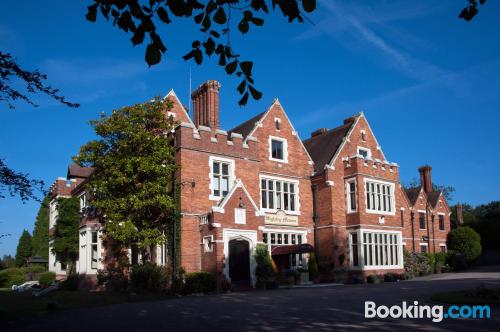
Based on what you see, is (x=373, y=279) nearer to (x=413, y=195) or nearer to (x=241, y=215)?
(x=241, y=215)

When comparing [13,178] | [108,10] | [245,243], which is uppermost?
[108,10]

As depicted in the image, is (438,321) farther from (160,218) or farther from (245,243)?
(160,218)

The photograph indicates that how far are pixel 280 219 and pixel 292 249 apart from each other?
2.89 meters

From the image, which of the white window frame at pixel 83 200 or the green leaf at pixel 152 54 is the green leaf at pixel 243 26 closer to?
the green leaf at pixel 152 54

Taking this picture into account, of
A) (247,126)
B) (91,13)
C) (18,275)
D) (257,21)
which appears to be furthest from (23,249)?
(257,21)

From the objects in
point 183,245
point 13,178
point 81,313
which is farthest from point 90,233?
point 13,178

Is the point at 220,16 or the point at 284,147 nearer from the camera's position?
the point at 220,16

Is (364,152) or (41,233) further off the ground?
(364,152)

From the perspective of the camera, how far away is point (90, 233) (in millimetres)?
28062

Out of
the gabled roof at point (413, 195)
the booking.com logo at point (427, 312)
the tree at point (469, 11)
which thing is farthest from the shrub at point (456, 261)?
the tree at point (469, 11)

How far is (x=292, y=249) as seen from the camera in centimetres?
2628

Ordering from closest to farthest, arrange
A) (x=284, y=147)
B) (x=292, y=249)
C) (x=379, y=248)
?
(x=292, y=249)
(x=284, y=147)
(x=379, y=248)

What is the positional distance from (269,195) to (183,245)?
23.5 ft

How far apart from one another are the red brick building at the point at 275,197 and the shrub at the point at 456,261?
423 inches
